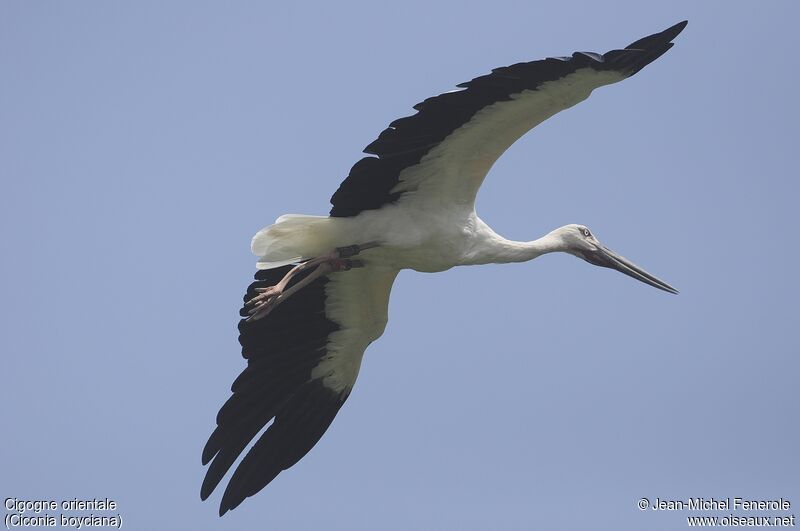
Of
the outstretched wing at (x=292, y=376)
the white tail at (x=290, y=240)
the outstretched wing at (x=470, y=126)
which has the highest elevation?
the outstretched wing at (x=470, y=126)

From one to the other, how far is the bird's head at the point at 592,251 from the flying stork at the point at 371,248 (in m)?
0.01

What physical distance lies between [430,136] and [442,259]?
126 cm

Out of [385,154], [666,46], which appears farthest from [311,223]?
[666,46]

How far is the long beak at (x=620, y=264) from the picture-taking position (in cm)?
1298

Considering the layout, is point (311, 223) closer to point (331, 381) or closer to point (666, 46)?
point (331, 381)

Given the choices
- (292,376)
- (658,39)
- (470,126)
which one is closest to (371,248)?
(470,126)

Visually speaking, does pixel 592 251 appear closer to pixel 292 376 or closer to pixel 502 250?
pixel 502 250

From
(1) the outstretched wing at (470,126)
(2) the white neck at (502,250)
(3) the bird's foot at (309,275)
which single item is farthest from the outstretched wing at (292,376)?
(1) the outstretched wing at (470,126)

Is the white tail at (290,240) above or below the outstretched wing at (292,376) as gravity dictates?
above

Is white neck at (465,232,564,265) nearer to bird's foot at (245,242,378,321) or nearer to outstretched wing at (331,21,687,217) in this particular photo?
outstretched wing at (331,21,687,217)

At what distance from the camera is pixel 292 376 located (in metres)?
12.9

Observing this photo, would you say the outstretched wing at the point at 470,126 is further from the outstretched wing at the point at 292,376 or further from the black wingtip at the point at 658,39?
the outstretched wing at the point at 292,376

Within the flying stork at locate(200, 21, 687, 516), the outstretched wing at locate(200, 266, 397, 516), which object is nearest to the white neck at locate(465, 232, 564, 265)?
the flying stork at locate(200, 21, 687, 516)

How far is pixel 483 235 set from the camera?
11.8m
